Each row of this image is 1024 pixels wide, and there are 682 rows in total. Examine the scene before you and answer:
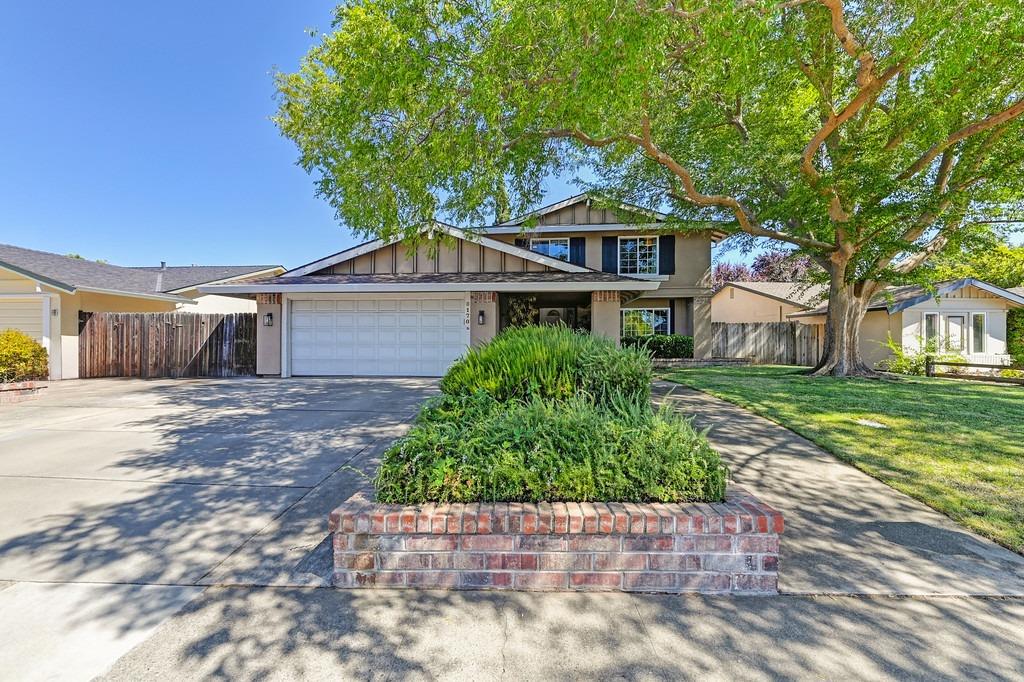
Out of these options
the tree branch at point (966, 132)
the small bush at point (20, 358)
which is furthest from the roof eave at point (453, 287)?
the tree branch at point (966, 132)

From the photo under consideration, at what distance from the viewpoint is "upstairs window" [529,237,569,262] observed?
54.8ft

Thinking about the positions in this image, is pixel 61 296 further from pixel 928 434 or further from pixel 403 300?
pixel 928 434

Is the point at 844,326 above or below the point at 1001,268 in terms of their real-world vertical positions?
below

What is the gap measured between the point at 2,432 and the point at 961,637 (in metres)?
9.64

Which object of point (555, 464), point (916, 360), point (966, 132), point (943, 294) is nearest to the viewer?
point (555, 464)

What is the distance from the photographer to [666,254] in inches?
646

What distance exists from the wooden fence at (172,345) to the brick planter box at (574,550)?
12332mm

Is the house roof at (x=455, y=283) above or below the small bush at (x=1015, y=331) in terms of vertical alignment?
above

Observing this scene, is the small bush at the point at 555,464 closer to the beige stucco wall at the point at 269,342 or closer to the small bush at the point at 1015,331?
the beige stucco wall at the point at 269,342

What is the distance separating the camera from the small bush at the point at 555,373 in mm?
3973

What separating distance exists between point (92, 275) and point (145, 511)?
15228 mm

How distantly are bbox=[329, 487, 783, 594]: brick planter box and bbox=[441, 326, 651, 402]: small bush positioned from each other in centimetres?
144

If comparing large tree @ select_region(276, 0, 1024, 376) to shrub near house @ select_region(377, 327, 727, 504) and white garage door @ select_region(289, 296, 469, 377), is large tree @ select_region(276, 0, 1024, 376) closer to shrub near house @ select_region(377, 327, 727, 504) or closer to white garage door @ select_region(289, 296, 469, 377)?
white garage door @ select_region(289, 296, 469, 377)

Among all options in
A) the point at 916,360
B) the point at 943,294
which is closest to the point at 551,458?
the point at 916,360
